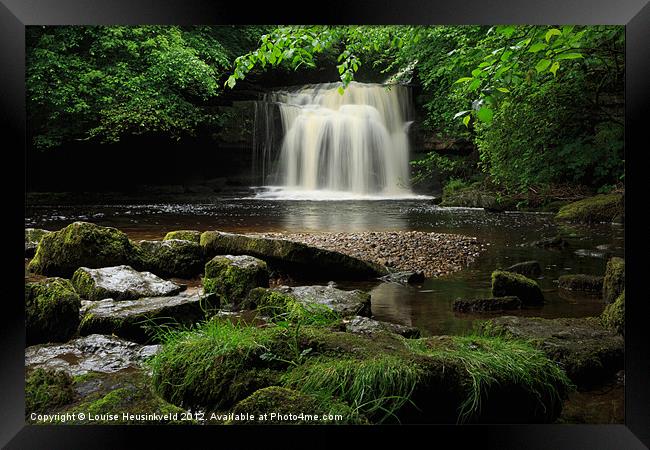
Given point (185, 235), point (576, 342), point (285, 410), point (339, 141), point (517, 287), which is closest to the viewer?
point (285, 410)

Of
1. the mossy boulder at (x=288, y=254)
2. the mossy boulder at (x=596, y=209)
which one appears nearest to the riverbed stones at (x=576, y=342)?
the mossy boulder at (x=596, y=209)

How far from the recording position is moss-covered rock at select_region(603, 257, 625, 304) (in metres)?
2.66

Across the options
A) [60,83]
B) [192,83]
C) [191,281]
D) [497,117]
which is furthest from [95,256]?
[497,117]

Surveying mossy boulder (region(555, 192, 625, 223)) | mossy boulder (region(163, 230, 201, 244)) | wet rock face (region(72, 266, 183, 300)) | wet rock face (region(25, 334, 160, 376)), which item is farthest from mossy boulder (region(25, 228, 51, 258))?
mossy boulder (region(555, 192, 625, 223))

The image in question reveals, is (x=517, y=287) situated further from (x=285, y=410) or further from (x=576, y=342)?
(x=285, y=410)

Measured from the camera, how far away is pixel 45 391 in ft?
6.26

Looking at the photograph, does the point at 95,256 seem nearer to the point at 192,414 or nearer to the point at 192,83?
the point at 192,83

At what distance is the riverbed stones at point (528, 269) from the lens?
11.2ft

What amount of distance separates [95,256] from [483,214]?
11.1 feet

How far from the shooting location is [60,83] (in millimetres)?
2662

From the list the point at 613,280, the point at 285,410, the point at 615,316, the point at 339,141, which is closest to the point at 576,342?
the point at 615,316
